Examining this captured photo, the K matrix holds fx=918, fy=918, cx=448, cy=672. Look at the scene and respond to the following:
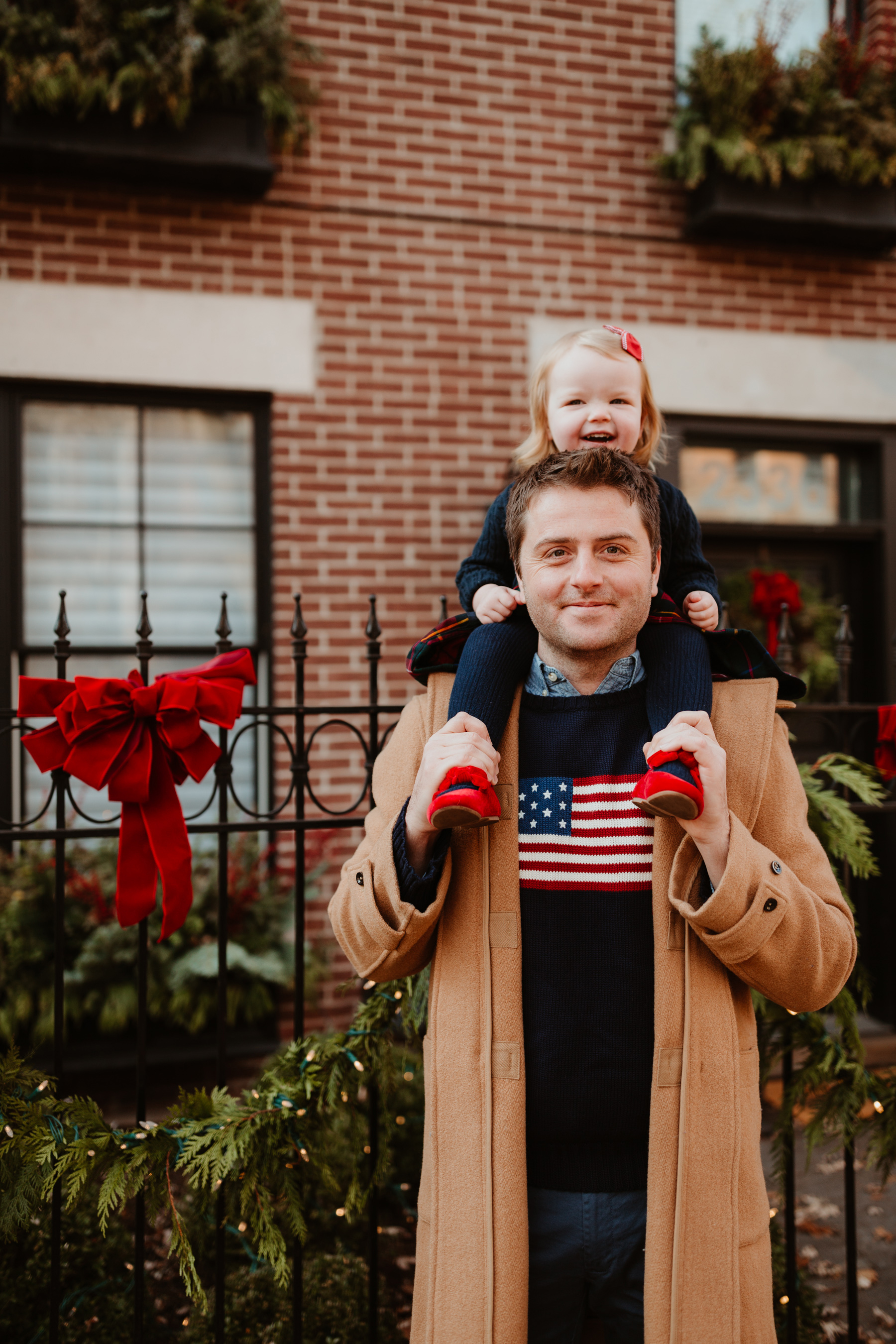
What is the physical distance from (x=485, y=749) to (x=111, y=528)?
3629 mm

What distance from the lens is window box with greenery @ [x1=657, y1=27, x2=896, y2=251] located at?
4645 mm

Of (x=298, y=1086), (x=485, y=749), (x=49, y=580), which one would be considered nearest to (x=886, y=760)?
(x=485, y=749)

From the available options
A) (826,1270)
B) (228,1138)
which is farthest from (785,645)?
(826,1270)

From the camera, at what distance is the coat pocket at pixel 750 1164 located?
5.25 ft

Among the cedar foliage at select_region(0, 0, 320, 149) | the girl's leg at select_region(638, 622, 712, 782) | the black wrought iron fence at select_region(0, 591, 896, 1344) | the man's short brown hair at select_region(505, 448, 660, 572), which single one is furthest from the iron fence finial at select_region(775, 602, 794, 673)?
the cedar foliage at select_region(0, 0, 320, 149)

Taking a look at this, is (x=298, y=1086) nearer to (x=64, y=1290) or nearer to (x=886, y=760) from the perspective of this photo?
(x=64, y=1290)

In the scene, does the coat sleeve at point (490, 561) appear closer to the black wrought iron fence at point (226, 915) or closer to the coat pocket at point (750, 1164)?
the black wrought iron fence at point (226, 915)

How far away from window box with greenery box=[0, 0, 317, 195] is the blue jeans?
171 inches

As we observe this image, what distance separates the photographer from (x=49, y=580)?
457cm

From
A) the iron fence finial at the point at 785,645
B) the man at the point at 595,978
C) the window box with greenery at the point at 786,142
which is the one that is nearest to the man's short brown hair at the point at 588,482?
the man at the point at 595,978

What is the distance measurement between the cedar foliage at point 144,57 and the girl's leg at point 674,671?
3.70 metres

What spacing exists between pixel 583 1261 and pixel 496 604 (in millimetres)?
1230

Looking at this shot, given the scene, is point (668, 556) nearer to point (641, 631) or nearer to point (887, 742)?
point (641, 631)

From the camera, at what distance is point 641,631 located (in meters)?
1.82
